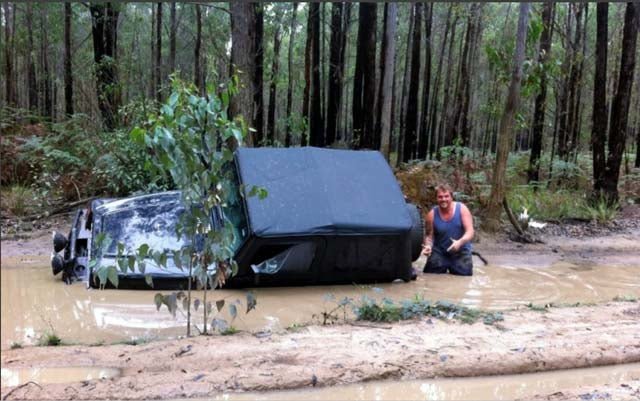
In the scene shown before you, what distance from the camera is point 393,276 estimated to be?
7.02 meters

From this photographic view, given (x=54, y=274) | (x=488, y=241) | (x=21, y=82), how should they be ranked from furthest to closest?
(x=21, y=82) < (x=488, y=241) < (x=54, y=274)

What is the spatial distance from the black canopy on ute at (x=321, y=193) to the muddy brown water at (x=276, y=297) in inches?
28.9

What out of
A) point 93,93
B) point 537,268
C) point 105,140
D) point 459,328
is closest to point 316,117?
point 93,93

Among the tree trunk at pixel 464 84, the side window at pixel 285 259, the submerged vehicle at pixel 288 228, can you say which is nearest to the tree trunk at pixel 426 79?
the tree trunk at pixel 464 84

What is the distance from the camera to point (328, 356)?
4.32 meters

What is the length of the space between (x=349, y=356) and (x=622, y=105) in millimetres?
12575

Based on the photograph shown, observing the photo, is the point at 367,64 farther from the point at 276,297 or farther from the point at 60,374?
the point at 60,374

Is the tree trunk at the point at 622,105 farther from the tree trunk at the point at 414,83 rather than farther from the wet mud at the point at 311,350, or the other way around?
the tree trunk at the point at 414,83

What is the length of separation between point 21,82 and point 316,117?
25655mm

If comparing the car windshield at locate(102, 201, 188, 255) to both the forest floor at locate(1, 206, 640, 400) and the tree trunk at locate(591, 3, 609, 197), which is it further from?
the tree trunk at locate(591, 3, 609, 197)

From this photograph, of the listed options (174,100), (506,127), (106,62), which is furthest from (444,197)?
(106,62)

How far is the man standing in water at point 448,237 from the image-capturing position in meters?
7.68

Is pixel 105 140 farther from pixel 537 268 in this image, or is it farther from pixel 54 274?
pixel 537 268

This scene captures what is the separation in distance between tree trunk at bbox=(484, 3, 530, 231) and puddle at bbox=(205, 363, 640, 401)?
6.85 meters
